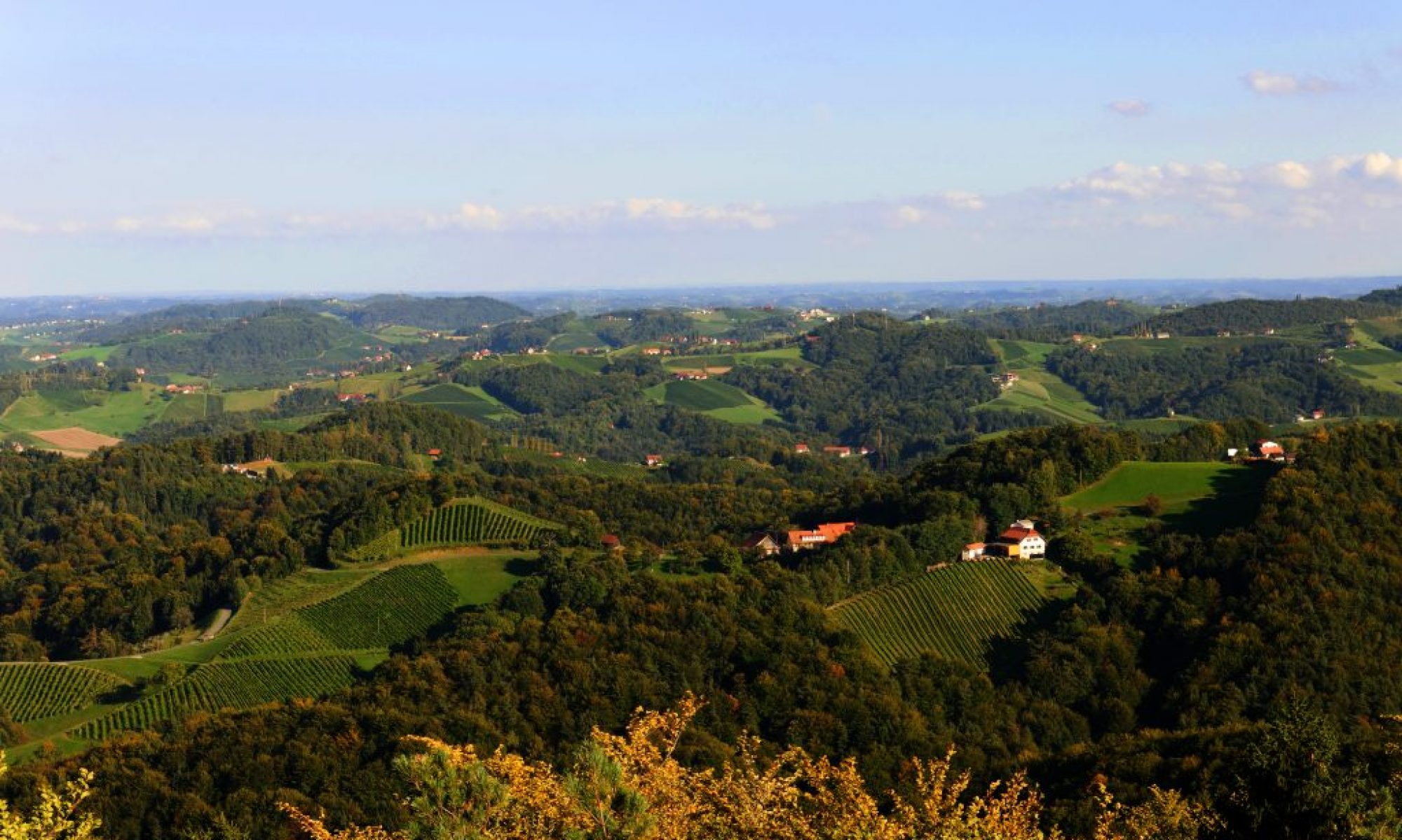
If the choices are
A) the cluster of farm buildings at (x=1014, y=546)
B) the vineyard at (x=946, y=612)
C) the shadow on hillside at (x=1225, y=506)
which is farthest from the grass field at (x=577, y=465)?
the shadow on hillside at (x=1225, y=506)

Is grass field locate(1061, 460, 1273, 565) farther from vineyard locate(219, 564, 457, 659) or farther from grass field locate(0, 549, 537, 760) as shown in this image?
vineyard locate(219, 564, 457, 659)

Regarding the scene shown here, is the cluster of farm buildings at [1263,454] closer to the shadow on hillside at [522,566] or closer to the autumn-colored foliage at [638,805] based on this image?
the shadow on hillside at [522,566]

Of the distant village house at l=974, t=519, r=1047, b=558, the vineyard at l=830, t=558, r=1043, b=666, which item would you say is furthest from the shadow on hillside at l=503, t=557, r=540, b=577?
the distant village house at l=974, t=519, r=1047, b=558

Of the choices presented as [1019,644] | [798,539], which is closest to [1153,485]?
[1019,644]

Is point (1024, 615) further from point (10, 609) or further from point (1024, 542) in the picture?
point (10, 609)

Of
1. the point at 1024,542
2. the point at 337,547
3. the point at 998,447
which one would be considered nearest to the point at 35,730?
the point at 337,547
